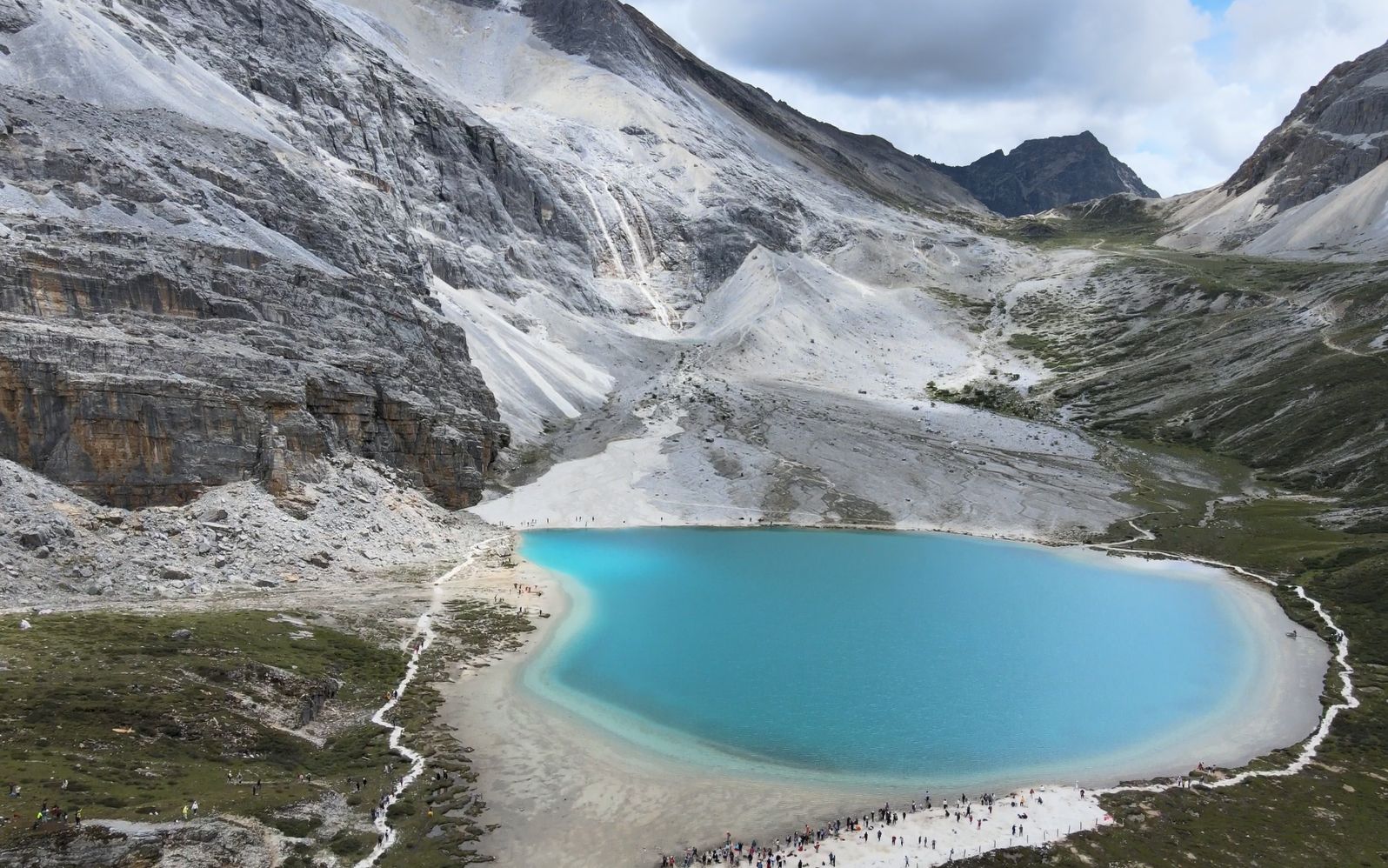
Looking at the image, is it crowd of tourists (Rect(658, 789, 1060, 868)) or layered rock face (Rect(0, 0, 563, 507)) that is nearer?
crowd of tourists (Rect(658, 789, 1060, 868))

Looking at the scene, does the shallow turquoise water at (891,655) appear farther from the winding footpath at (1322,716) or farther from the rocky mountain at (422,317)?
the rocky mountain at (422,317)

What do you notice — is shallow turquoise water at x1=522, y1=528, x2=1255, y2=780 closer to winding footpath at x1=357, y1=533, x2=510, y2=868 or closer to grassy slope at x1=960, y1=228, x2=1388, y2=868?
grassy slope at x1=960, y1=228, x2=1388, y2=868

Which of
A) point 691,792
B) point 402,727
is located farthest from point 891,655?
point 402,727

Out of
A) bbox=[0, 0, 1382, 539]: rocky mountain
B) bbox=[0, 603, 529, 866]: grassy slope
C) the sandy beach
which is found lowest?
bbox=[0, 603, 529, 866]: grassy slope

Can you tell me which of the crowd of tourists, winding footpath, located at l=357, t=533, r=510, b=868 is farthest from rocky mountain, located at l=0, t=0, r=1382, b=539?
the crowd of tourists

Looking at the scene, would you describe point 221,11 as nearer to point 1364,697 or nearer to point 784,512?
point 784,512

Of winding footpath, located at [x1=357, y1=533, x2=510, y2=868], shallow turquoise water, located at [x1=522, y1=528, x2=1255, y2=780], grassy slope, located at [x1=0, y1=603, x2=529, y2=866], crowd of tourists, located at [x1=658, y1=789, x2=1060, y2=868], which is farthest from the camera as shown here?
shallow turquoise water, located at [x1=522, y1=528, x2=1255, y2=780]

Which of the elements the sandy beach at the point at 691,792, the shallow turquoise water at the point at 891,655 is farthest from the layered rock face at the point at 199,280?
the sandy beach at the point at 691,792
